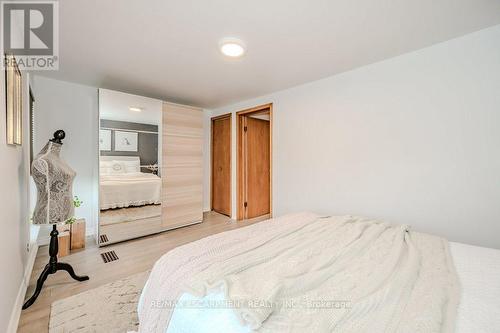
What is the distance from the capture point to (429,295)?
91cm

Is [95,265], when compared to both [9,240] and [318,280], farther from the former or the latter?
[318,280]

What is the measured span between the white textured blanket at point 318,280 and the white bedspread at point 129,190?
90.4 inches

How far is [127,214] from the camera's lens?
320 cm

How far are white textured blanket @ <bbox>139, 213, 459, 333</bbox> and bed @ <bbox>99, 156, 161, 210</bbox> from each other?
230 cm

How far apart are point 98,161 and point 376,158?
144 inches

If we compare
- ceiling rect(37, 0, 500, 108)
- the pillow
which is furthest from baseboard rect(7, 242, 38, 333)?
ceiling rect(37, 0, 500, 108)

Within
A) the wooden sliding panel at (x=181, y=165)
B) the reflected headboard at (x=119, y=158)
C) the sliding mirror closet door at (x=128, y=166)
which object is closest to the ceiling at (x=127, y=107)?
the sliding mirror closet door at (x=128, y=166)

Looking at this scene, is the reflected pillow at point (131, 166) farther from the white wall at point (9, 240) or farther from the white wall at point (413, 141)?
the white wall at point (413, 141)

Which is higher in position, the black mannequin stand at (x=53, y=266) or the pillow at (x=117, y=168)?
the pillow at (x=117, y=168)

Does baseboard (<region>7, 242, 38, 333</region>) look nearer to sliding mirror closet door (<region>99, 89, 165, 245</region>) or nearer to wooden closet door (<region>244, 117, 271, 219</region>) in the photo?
sliding mirror closet door (<region>99, 89, 165, 245</region>)

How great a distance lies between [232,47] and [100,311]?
2537mm

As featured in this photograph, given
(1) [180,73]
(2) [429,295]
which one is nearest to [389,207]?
(2) [429,295]

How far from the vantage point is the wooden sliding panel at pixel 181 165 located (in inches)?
140

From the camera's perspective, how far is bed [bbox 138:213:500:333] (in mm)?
768
